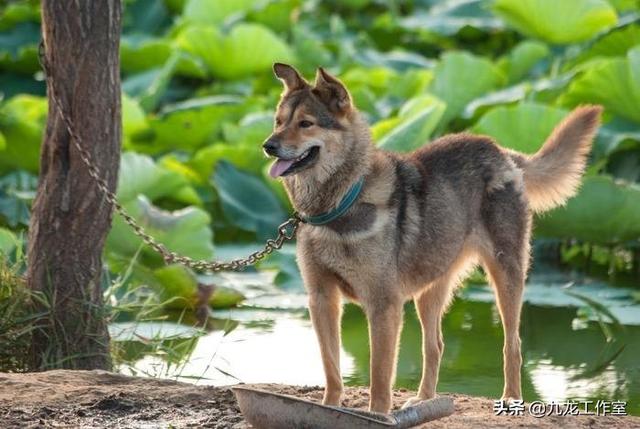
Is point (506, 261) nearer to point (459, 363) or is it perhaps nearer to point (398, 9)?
point (459, 363)

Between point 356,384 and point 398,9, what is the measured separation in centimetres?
1045

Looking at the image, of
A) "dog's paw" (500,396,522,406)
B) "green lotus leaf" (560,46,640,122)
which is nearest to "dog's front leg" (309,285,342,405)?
"dog's paw" (500,396,522,406)

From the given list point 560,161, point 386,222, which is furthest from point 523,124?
point 386,222

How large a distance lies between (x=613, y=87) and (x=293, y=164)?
5.04 meters

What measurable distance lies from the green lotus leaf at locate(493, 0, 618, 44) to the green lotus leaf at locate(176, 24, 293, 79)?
2071mm

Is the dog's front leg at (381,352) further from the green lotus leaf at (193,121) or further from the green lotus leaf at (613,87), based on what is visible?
the green lotus leaf at (193,121)

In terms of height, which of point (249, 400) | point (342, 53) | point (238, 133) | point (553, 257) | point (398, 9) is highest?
point (398, 9)

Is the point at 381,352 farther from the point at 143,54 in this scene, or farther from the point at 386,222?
the point at 143,54

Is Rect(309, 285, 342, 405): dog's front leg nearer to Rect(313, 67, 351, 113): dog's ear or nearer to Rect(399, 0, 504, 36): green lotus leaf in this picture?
Rect(313, 67, 351, 113): dog's ear

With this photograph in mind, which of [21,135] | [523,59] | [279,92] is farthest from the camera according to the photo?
[279,92]

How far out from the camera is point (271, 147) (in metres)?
5.68

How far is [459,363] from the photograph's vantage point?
803cm

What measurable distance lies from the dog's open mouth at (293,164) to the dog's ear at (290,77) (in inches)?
12.4

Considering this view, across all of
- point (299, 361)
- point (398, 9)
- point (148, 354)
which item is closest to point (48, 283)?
point (148, 354)
